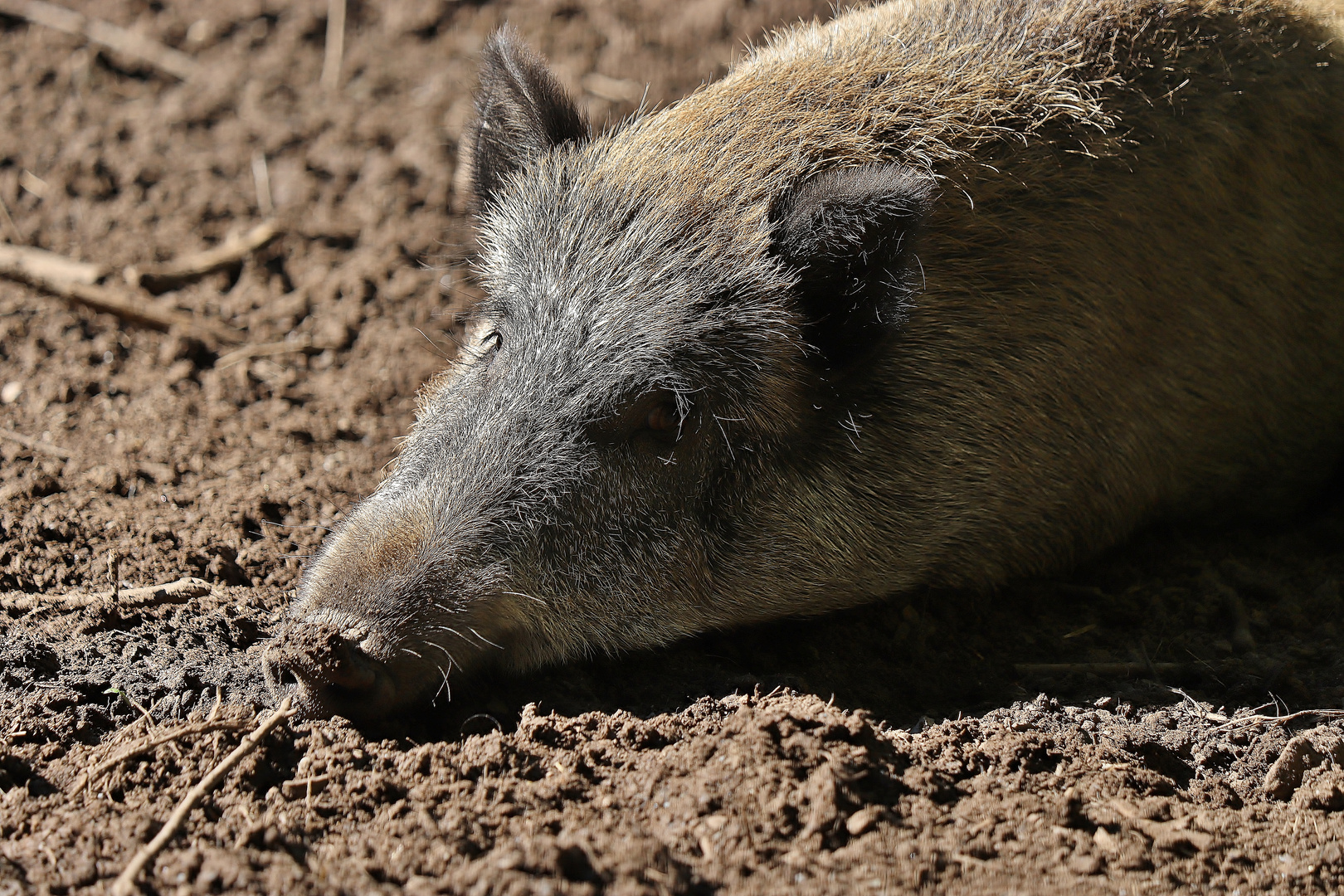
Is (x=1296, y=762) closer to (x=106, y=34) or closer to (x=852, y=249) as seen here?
(x=852, y=249)

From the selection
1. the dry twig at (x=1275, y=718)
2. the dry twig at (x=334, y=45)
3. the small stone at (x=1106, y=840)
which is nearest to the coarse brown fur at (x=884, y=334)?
the dry twig at (x=1275, y=718)

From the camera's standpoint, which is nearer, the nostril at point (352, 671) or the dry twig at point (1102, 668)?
the nostril at point (352, 671)

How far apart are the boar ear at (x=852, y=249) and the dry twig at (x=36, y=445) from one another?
3.07 m

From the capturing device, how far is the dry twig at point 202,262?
5945mm

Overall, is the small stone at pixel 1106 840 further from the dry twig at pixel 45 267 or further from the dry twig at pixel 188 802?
the dry twig at pixel 45 267

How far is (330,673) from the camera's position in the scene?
125 inches

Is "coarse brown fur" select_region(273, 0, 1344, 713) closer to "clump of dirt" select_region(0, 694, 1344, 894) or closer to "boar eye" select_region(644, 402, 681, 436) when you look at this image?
"boar eye" select_region(644, 402, 681, 436)

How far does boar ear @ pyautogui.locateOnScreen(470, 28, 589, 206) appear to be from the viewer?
4234 millimetres

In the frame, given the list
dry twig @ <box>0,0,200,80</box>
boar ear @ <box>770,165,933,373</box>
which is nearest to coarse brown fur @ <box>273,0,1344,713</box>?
boar ear @ <box>770,165,933,373</box>

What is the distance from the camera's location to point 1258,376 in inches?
176

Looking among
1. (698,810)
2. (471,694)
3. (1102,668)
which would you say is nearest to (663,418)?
(471,694)

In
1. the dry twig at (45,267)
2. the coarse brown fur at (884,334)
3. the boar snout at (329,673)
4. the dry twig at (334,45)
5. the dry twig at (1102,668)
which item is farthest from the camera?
the dry twig at (334,45)

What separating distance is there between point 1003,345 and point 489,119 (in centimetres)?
210

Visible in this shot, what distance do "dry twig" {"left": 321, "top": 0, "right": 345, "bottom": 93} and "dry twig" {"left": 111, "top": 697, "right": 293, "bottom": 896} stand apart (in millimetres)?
5370
